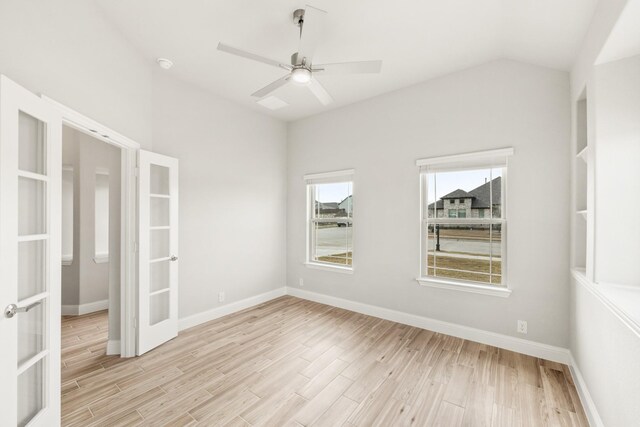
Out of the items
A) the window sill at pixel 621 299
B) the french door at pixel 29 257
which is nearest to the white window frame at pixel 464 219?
the window sill at pixel 621 299

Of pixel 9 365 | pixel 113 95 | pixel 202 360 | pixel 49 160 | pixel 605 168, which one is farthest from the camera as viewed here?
pixel 202 360

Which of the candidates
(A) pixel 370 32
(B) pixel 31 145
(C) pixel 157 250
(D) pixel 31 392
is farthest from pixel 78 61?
(A) pixel 370 32

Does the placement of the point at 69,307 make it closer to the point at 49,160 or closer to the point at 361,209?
the point at 49,160

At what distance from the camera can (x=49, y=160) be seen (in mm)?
1599

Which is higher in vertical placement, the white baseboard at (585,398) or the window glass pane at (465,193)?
the window glass pane at (465,193)

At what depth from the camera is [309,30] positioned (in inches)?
74.9

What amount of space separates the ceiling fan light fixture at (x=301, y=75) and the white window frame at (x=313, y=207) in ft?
6.49

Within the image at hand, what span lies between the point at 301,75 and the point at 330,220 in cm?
265

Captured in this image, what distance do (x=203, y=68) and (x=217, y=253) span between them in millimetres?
2349

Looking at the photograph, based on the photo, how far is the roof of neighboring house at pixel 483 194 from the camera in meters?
2.98

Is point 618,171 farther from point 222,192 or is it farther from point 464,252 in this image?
point 222,192

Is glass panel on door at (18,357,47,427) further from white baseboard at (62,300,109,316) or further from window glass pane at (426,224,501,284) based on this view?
window glass pane at (426,224,501,284)

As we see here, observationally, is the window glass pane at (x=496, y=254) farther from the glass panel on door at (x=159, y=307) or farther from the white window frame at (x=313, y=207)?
the glass panel on door at (x=159, y=307)

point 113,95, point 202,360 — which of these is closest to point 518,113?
point 113,95
